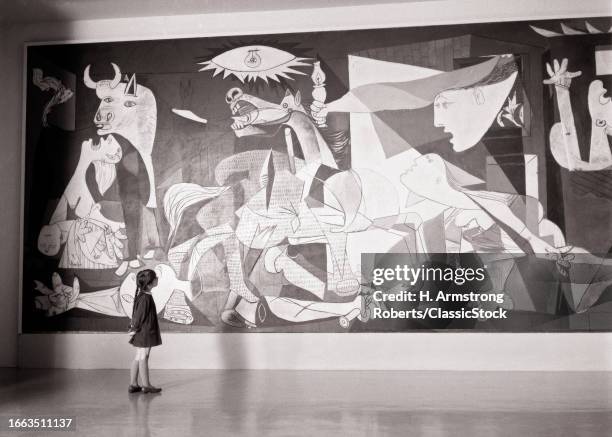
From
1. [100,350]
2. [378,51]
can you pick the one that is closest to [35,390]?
[100,350]

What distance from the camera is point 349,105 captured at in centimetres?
695

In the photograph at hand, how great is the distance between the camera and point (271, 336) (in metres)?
6.84

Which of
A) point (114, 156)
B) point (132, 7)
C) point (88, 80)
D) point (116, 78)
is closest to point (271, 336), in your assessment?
point (114, 156)

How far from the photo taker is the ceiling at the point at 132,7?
6.92m

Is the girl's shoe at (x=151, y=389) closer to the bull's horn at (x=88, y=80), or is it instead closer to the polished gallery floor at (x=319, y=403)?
the polished gallery floor at (x=319, y=403)

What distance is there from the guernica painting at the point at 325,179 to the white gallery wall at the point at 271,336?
13 cm

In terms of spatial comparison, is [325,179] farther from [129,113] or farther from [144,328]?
[144,328]

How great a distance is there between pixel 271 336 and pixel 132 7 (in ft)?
13.0

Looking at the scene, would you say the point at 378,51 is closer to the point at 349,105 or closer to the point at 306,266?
the point at 349,105

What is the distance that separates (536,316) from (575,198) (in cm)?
132

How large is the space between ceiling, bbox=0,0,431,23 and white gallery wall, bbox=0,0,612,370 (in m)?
0.09

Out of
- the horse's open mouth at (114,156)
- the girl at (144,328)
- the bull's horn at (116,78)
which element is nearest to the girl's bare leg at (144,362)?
the girl at (144,328)

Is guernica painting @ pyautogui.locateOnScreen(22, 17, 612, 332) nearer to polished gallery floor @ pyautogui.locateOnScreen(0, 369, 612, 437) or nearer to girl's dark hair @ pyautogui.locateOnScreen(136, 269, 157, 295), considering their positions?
polished gallery floor @ pyautogui.locateOnScreen(0, 369, 612, 437)

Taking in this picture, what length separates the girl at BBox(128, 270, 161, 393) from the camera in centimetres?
551
